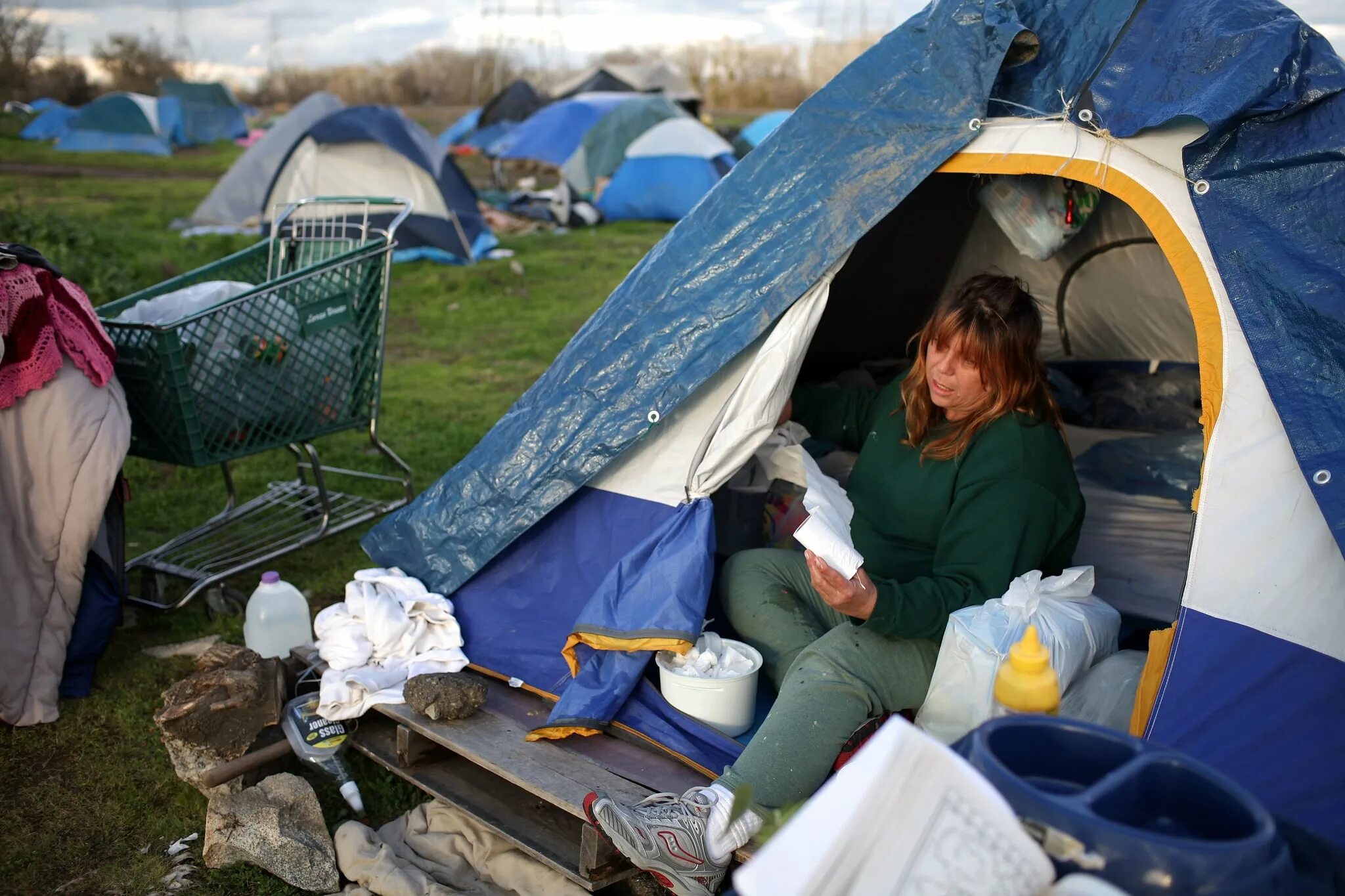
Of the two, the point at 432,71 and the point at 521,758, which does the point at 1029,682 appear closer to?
the point at 521,758

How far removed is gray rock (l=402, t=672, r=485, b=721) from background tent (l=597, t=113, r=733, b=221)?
1081cm

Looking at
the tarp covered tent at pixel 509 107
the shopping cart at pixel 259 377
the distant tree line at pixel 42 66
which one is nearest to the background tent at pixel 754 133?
the tarp covered tent at pixel 509 107

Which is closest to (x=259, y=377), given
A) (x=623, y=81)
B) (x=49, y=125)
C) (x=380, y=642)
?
(x=380, y=642)

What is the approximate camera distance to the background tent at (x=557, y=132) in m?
16.0

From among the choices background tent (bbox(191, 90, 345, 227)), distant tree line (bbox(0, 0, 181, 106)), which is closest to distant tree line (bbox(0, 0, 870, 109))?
distant tree line (bbox(0, 0, 181, 106))

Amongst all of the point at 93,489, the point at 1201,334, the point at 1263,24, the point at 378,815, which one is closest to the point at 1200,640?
the point at 1201,334

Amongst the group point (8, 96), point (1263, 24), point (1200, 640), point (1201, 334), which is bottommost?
point (8, 96)

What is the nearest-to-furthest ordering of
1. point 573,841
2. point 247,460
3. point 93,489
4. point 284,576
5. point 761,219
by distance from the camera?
point 573,841
point 761,219
point 93,489
point 284,576
point 247,460

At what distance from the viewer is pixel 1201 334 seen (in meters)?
2.26

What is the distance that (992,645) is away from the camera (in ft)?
7.45

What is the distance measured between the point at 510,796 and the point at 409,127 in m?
8.32

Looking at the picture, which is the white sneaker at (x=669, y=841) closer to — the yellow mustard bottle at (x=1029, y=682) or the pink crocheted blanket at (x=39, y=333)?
the yellow mustard bottle at (x=1029, y=682)

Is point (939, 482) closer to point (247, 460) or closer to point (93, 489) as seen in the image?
point (93, 489)

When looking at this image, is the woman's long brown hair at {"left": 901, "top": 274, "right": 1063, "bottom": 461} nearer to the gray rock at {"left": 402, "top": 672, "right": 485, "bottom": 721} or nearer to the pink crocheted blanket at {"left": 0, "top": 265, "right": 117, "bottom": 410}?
the gray rock at {"left": 402, "top": 672, "right": 485, "bottom": 721}
